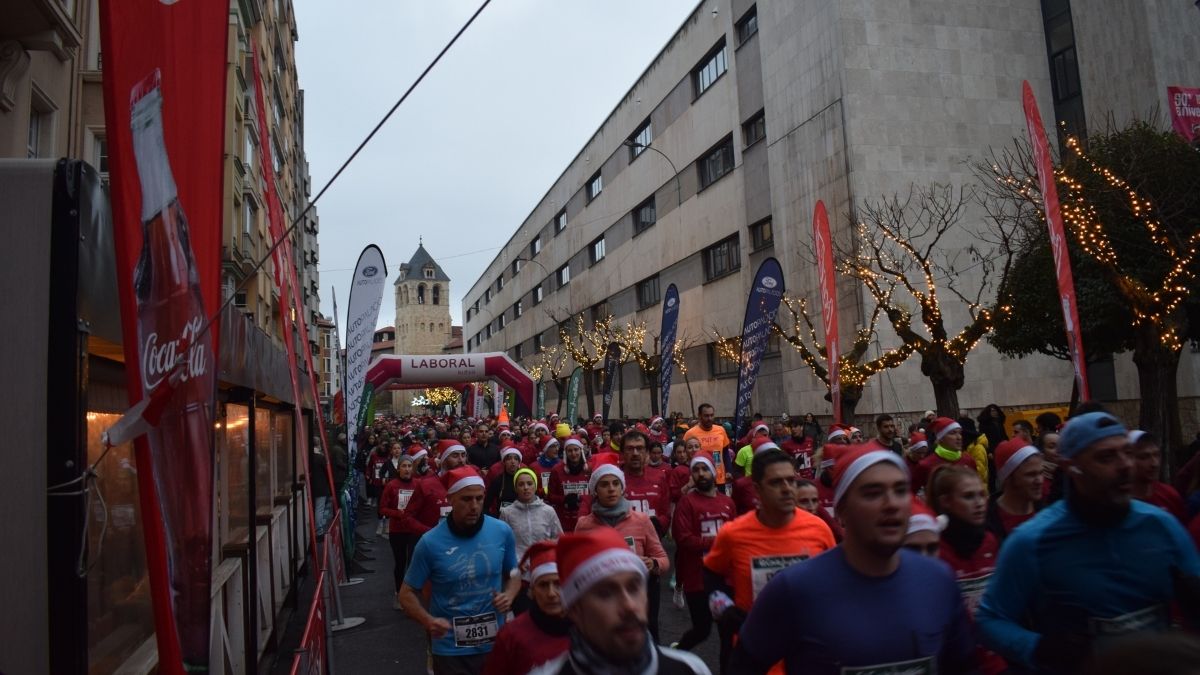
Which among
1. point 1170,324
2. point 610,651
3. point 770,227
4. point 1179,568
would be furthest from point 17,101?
point 770,227

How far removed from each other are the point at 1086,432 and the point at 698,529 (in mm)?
4276

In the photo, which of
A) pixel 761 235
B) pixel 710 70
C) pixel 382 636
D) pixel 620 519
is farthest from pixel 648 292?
pixel 620 519

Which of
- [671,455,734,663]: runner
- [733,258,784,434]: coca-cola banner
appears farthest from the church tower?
[671,455,734,663]: runner

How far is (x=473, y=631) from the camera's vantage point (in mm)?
5375

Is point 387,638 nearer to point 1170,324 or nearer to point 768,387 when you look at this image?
point 1170,324

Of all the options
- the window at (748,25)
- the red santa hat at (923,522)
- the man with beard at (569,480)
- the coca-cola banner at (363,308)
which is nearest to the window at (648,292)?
the window at (748,25)

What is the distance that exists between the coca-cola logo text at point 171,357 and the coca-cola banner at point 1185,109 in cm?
2654

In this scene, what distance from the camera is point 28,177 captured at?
3.44 metres

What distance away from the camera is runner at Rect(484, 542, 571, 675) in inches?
154

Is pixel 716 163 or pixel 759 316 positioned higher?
pixel 716 163

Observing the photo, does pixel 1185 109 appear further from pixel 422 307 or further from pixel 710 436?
pixel 422 307

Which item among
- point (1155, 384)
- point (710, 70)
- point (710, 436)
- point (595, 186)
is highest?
point (595, 186)

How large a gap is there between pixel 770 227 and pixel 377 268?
742 inches

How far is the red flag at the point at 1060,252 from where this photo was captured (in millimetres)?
10588
